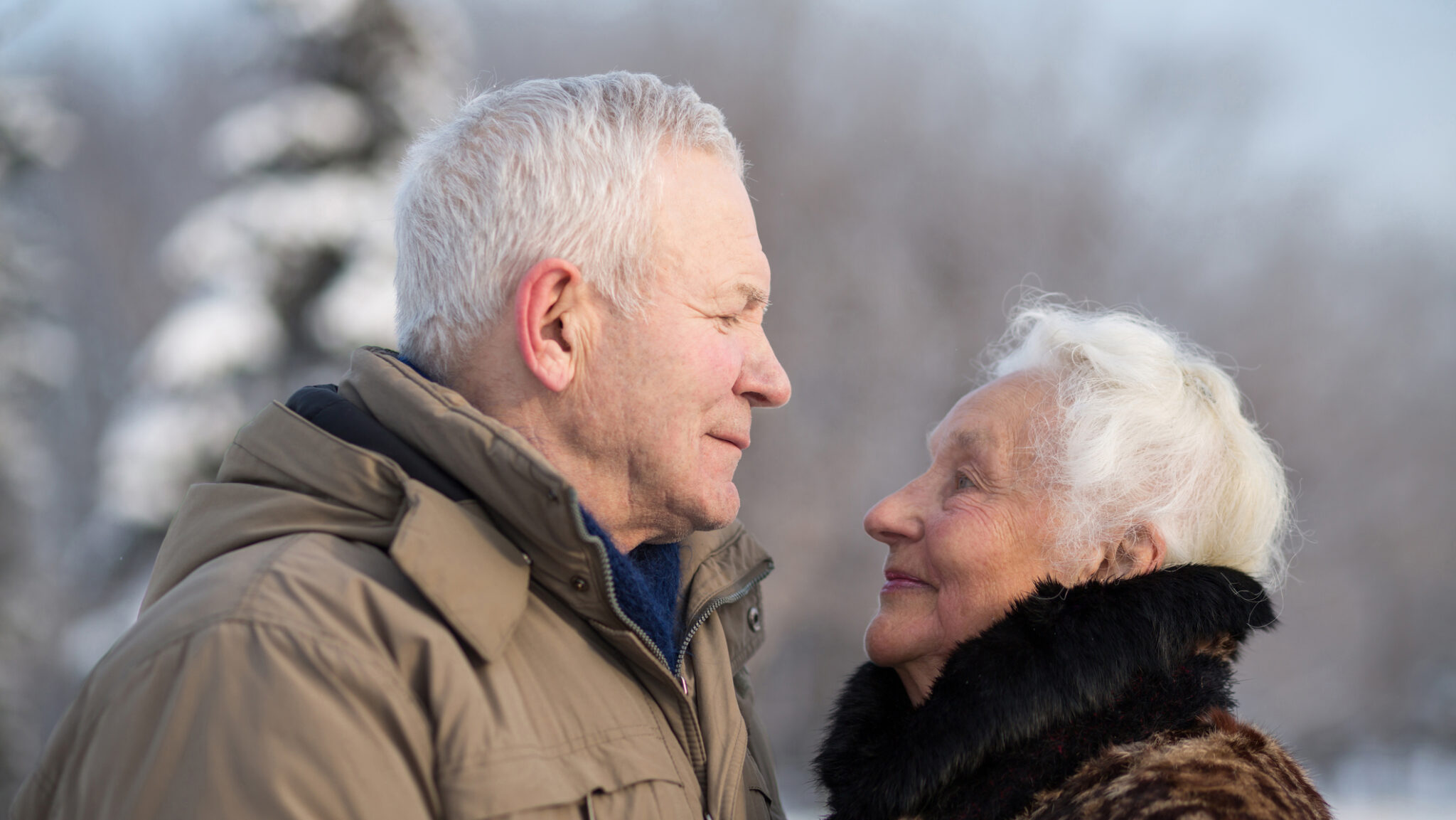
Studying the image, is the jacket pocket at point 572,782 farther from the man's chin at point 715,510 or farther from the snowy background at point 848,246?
the snowy background at point 848,246

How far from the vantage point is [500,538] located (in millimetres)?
1438

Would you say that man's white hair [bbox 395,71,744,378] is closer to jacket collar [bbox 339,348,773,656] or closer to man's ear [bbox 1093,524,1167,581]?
jacket collar [bbox 339,348,773,656]

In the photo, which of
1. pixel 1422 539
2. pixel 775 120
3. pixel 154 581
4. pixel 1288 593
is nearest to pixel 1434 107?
pixel 1422 539

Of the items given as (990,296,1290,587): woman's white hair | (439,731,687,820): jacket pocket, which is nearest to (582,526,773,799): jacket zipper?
(439,731,687,820): jacket pocket

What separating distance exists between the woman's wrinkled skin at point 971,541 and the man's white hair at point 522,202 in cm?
92

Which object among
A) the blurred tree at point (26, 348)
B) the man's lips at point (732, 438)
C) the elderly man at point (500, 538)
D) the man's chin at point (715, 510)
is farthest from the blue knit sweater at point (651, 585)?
the blurred tree at point (26, 348)

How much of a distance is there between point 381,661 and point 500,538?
278 millimetres

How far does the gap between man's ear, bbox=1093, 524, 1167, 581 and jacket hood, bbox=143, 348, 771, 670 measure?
112cm

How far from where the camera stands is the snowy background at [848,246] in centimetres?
559

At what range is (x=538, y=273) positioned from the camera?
1.64 m

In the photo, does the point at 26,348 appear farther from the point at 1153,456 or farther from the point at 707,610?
the point at 1153,456

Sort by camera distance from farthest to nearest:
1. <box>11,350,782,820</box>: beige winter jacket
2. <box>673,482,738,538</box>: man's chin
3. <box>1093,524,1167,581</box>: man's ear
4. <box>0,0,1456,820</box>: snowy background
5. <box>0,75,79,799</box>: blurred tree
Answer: <box>0,75,79,799</box>: blurred tree
<box>0,0,1456,820</box>: snowy background
<box>1093,524,1167,581</box>: man's ear
<box>673,482,738,538</box>: man's chin
<box>11,350,782,820</box>: beige winter jacket

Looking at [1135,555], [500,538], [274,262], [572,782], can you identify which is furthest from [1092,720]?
[274,262]

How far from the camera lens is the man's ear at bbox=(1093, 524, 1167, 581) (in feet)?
6.66
